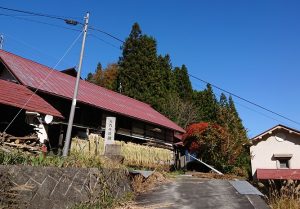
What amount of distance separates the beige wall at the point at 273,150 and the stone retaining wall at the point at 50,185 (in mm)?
22224

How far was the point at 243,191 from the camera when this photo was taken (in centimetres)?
964

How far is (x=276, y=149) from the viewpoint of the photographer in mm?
28641

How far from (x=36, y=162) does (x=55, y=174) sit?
655mm

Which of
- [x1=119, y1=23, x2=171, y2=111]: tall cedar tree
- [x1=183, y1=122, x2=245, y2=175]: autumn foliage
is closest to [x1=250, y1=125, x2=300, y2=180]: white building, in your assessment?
[x1=183, y1=122, x2=245, y2=175]: autumn foliage

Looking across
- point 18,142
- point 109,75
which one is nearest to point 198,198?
point 18,142

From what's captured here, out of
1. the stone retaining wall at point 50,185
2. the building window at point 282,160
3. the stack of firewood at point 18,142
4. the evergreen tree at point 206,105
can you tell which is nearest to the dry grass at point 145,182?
the stone retaining wall at point 50,185

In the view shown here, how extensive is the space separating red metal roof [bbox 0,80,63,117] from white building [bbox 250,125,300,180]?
18.9m

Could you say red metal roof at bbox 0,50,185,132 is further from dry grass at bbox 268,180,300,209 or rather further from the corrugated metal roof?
dry grass at bbox 268,180,300,209

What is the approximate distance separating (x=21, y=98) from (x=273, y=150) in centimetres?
2167

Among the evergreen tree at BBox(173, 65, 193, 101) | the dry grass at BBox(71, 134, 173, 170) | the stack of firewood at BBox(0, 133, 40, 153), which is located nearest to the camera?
the stack of firewood at BBox(0, 133, 40, 153)

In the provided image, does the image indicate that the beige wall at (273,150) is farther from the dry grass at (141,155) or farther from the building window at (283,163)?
the dry grass at (141,155)

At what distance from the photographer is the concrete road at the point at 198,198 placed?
26.7ft

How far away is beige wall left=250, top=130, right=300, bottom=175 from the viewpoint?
92.2 feet

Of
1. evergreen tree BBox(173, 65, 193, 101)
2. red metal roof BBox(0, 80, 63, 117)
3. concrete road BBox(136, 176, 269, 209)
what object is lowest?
concrete road BBox(136, 176, 269, 209)
